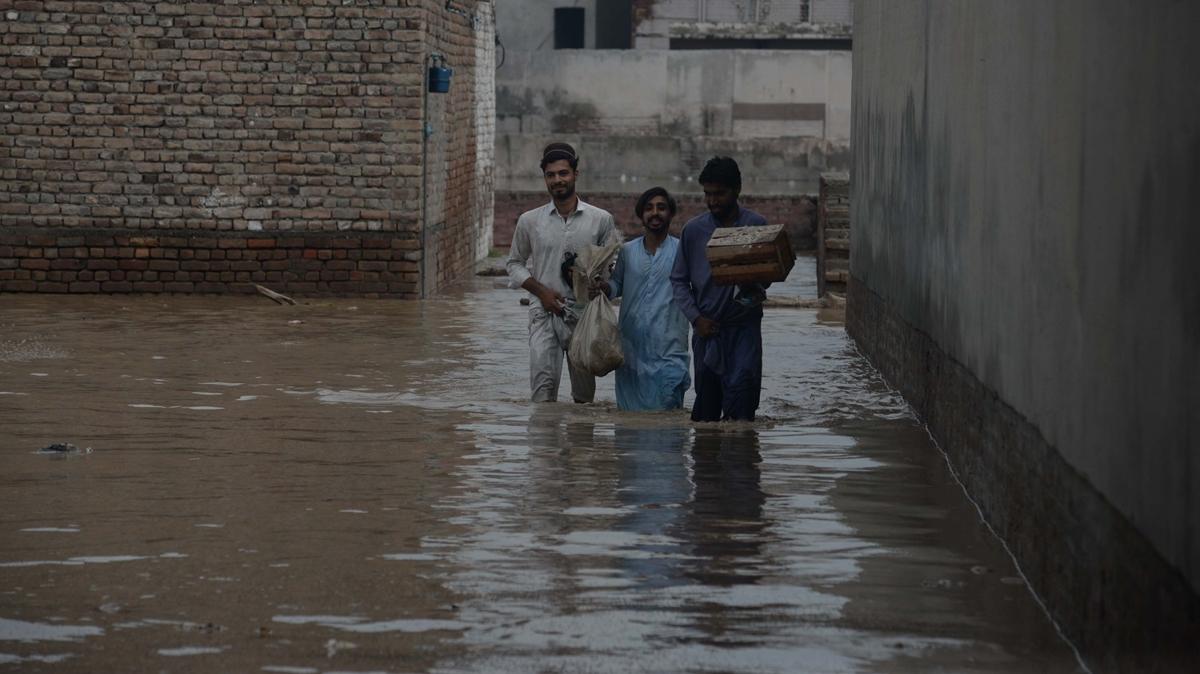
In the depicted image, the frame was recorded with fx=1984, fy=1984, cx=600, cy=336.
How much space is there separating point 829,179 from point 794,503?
11075mm

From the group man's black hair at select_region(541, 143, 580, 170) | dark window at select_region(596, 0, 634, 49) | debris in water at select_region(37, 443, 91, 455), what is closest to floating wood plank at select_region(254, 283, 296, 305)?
man's black hair at select_region(541, 143, 580, 170)

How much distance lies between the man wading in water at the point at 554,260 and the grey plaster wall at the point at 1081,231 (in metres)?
1.70

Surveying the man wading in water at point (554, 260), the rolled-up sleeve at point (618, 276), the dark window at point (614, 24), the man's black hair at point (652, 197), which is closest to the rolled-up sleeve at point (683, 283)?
the man's black hair at point (652, 197)

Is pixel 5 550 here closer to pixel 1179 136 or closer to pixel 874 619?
pixel 874 619

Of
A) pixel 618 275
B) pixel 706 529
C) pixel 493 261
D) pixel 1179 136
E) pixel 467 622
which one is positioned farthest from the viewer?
pixel 493 261

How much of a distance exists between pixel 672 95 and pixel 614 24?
775 centimetres

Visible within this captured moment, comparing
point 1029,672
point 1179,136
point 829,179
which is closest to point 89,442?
point 1029,672

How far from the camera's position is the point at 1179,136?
14.2ft

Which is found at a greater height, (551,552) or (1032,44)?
(1032,44)

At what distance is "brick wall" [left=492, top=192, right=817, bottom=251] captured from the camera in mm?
26734

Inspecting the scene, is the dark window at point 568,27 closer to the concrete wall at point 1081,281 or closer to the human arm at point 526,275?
the human arm at point 526,275

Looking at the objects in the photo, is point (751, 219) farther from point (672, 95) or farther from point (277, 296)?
point (672, 95)

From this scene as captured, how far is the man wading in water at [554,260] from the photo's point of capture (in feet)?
32.2

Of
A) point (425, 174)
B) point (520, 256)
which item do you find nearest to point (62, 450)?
point (520, 256)
